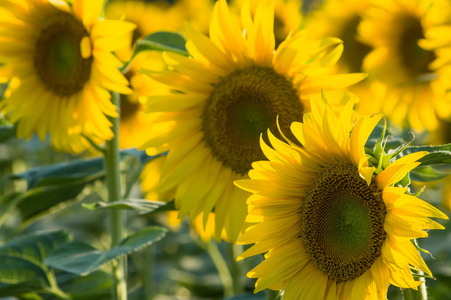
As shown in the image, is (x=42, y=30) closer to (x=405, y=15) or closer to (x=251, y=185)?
(x=251, y=185)

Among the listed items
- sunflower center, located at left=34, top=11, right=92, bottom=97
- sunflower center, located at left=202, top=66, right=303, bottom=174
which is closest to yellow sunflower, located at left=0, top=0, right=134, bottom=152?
sunflower center, located at left=34, top=11, right=92, bottom=97

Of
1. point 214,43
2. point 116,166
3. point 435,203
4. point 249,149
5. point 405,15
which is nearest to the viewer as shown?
point 214,43

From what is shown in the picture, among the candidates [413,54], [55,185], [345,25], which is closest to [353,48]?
[345,25]

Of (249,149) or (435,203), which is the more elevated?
(249,149)

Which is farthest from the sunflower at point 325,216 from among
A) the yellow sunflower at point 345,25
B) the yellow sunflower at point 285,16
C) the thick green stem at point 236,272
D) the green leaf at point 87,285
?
the yellow sunflower at point 285,16

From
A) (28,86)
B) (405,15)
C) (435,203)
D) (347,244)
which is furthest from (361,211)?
(435,203)
